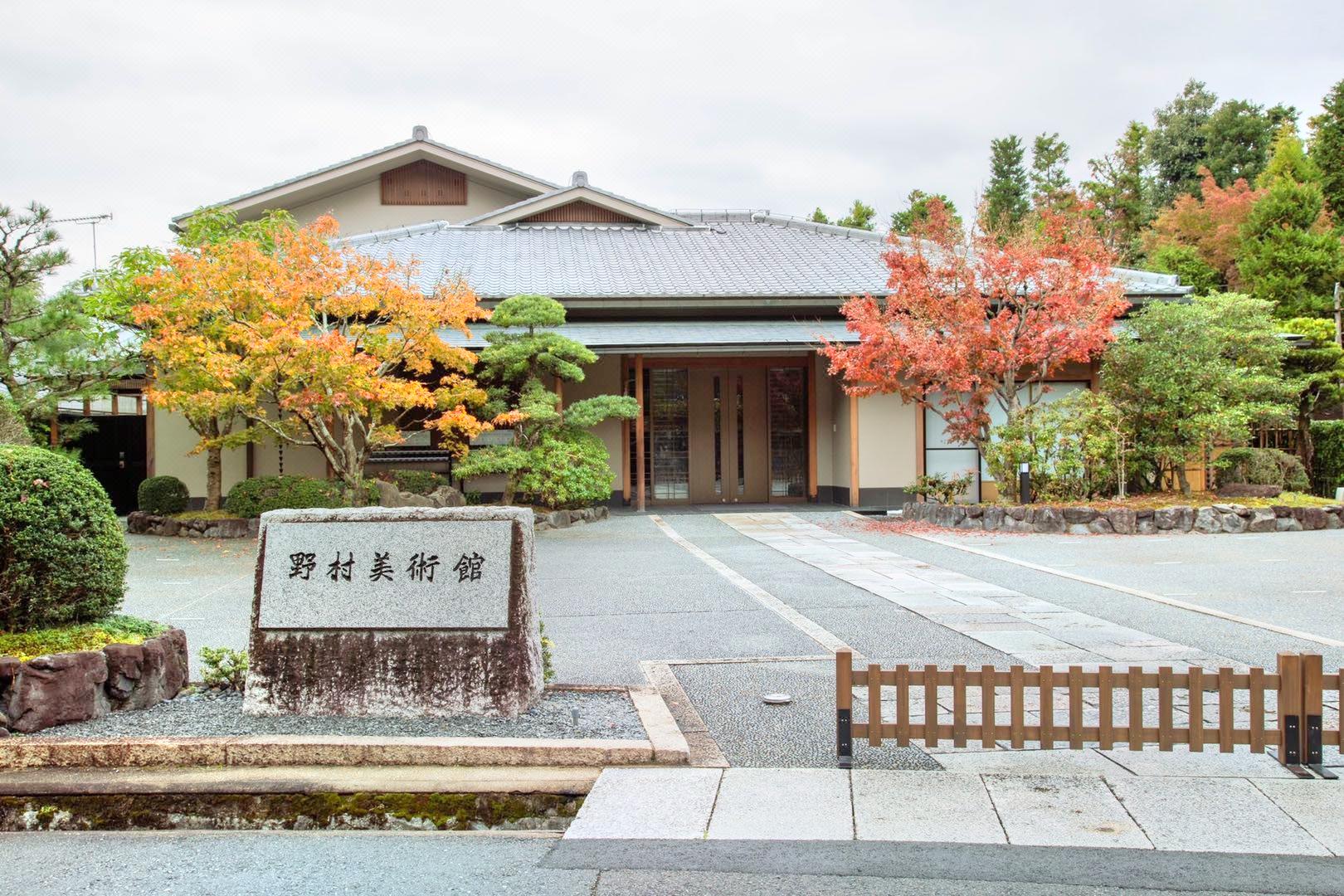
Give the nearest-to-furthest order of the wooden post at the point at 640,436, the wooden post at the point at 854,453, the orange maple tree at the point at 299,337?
the orange maple tree at the point at 299,337 → the wooden post at the point at 854,453 → the wooden post at the point at 640,436

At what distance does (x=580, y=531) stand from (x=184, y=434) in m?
7.13

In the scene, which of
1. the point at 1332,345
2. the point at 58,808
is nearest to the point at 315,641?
the point at 58,808

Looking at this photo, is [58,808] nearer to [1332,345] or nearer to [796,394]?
[796,394]

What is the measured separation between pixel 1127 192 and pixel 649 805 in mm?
40618

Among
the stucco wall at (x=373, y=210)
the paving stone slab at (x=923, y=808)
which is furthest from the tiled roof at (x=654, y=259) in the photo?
the paving stone slab at (x=923, y=808)

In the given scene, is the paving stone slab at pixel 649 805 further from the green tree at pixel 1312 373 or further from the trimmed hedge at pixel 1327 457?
the trimmed hedge at pixel 1327 457

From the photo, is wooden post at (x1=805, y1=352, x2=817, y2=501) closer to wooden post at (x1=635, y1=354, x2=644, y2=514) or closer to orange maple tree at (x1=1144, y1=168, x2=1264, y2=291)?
wooden post at (x1=635, y1=354, x2=644, y2=514)

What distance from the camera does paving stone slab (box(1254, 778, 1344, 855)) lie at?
342 cm

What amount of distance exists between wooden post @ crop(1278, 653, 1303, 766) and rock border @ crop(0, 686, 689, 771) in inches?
97.1

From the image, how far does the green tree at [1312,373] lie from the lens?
1748 cm

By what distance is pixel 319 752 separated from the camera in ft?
13.8

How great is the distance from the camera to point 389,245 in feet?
63.4

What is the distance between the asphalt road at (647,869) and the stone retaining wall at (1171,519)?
410 inches

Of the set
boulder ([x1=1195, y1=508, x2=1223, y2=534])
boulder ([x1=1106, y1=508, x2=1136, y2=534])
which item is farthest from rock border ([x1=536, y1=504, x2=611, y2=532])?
boulder ([x1=1195, y1=508, x2=1223, y2=534])
